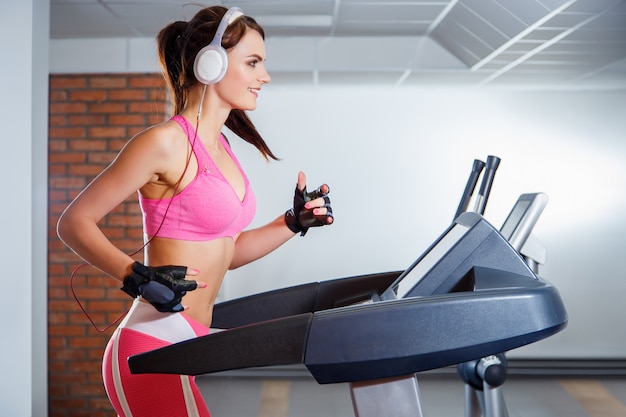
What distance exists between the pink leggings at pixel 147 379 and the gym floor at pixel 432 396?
283 cm

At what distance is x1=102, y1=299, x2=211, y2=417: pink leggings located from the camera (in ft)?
4.19

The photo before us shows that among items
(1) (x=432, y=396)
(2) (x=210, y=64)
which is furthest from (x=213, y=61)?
(1) (x=432, y=396)

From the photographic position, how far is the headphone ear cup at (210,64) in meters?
1.34

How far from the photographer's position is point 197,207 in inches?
52.4

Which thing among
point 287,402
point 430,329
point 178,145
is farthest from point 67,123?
point 430,329

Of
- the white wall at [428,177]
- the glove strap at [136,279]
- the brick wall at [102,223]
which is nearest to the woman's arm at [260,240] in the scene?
the glove strap at [136,279]

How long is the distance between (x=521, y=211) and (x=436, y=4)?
2384 mm

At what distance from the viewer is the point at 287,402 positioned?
4.29 metres

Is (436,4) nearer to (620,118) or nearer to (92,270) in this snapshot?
(620,118)

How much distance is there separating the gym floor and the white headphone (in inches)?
118
